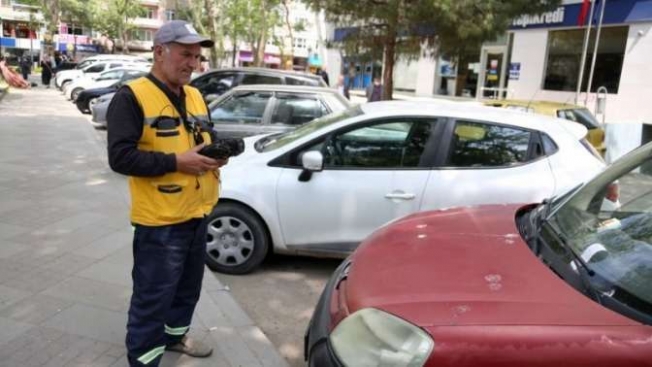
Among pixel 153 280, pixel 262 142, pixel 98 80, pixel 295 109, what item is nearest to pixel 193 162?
pixel 153 280

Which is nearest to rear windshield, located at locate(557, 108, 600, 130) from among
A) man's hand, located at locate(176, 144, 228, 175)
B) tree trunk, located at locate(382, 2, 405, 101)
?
tree trunk, located at locate(382, 2, 405, 101)

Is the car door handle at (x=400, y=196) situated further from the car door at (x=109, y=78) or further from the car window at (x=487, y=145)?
the car door at (x=109, y=78)

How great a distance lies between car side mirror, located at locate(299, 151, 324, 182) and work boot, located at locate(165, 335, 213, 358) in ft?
5.41

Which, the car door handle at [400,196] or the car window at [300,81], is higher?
the car window at [300,81]

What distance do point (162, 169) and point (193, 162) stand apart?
14 cm

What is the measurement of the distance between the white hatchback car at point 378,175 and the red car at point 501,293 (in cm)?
145

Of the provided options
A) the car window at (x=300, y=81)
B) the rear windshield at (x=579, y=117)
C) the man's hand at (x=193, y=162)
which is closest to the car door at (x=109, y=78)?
the car window at (x=300, y=81)

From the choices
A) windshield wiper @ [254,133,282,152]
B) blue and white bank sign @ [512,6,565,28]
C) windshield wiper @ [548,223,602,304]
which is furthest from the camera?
blue and white bank sign @ [512,6,565,28]

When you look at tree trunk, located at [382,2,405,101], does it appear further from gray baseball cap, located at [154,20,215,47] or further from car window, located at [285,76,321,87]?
gray baseball cap, located at [154,20,215,47]

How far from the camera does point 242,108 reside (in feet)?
25.8

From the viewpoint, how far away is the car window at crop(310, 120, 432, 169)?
14.6 feet

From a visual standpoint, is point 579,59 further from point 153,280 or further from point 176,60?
point 153,280

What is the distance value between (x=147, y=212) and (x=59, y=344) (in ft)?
4.00

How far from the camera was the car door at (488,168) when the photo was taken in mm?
4297
